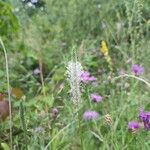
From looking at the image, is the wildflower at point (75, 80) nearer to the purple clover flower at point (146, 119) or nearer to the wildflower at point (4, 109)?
the purple clover flower at point (146, 119)

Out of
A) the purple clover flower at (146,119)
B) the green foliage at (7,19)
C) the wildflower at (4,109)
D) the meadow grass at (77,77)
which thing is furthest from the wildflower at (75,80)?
the green foliage at (7,19)

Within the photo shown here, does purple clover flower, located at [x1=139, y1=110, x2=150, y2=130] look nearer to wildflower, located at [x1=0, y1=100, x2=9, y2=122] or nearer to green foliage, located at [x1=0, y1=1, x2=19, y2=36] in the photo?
wildflower, located at [x1=0, y1=100, x2=9, y2=122]

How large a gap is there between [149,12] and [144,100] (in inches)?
79.9

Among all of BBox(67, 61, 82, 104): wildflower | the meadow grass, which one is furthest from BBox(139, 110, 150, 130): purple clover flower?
BBox(67, 61, 82, 104): wildflower

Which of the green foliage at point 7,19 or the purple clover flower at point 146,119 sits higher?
the green foliage at point 7,19

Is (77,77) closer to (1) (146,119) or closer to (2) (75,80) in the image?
(2) (75,80)

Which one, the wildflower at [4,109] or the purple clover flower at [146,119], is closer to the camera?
the purple clover flower at [146,119]

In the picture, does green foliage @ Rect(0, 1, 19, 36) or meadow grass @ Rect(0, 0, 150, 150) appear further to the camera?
green foliage @ Rect(0, 1, 19, 36)

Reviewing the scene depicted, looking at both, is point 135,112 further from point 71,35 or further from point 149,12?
point 149,12

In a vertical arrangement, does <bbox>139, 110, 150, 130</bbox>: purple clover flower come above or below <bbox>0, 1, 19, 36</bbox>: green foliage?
below

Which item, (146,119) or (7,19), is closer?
(146,119)

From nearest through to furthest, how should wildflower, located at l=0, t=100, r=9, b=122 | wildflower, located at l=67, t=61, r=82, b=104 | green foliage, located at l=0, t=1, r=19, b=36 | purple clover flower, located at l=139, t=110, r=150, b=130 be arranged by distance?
wildflower, located at l=67, t=61, r=82, b=104
purple clover flower, located at l=139, t=110, r=150, b=130
wildflower, located at l=0, t=100, r=9, b=122
green foliage, located at l=0, t=1, r=19, b=36

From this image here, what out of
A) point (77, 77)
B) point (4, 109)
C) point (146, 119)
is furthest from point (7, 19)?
point (77, 77)

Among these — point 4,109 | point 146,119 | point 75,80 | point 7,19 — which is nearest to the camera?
point 75,80
